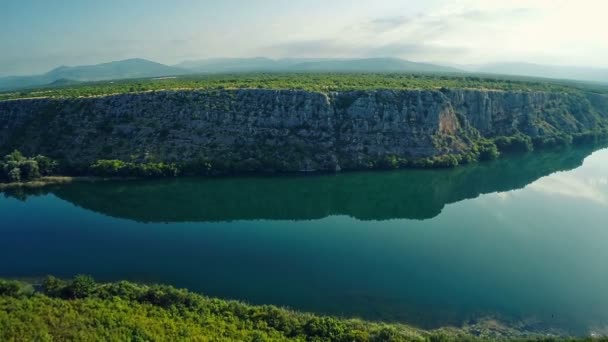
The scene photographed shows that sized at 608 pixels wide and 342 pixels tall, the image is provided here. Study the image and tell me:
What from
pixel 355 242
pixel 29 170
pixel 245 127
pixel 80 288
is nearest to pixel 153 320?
pixel 80 288

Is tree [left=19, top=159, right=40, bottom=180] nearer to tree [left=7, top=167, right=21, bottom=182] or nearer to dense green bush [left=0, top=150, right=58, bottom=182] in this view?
dense green bush [left=0, top=150, right=58, bottom=182]

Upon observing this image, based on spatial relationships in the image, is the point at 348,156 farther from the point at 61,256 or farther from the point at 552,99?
the point at 552,99

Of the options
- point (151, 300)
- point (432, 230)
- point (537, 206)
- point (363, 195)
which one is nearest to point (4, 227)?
point (151, 300)

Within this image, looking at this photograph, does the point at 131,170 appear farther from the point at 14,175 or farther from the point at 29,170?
the point at 14,175

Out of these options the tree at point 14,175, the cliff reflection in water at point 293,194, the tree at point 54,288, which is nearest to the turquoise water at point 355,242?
the cliff reflection in water at point 293,194

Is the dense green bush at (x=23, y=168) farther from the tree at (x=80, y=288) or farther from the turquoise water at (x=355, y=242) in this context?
the tree at (x=80, y=288)
